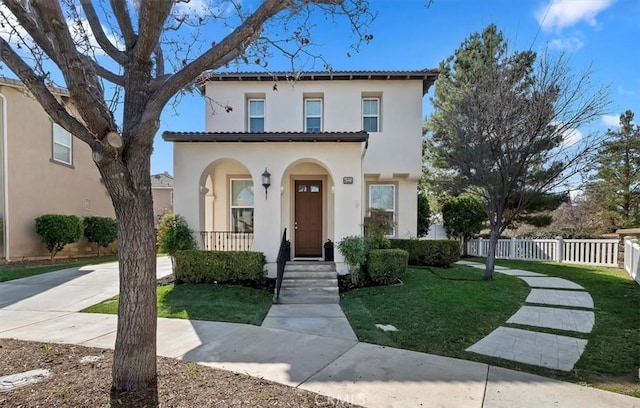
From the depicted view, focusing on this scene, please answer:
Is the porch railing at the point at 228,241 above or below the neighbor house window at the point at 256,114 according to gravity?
below

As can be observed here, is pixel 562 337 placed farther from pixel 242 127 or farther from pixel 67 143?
pixel 67 143

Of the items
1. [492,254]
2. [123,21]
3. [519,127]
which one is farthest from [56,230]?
[519,127]

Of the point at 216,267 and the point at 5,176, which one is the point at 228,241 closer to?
the point at 216,267

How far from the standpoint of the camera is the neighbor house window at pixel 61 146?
49.0ft

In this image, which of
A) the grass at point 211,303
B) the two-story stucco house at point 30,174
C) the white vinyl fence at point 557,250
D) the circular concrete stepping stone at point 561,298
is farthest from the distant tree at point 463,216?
the two-story stucco house at point 30,174

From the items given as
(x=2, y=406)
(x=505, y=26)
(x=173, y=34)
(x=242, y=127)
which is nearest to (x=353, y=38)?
(x=173, y=34)

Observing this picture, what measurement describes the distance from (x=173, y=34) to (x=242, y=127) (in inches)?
310

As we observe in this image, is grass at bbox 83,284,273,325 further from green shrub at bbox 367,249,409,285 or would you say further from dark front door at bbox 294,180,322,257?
dark front door at bbox 294,180,322,257

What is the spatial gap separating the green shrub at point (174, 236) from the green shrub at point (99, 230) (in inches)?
329

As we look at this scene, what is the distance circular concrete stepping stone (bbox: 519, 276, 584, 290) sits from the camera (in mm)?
9454

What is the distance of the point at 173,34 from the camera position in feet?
16.3

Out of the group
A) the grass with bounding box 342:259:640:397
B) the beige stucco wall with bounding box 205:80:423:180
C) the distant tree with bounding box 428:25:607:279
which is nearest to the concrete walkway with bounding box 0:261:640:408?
the grass with bounding box 342:259:640:397

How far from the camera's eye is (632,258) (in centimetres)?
1047

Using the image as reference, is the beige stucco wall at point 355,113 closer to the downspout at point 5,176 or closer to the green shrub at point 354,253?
the green shrub at point 354,253
